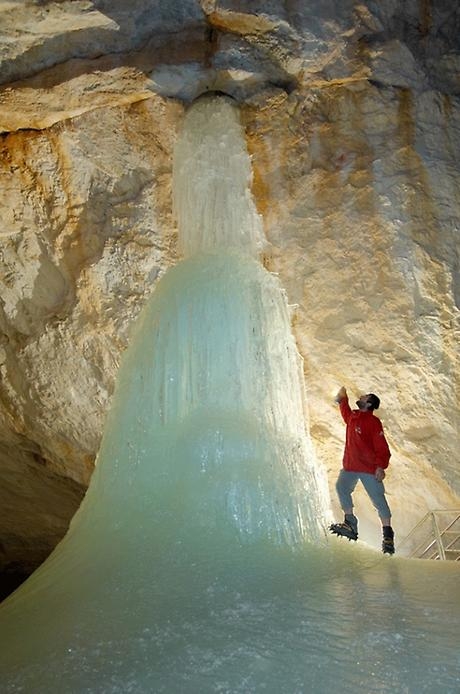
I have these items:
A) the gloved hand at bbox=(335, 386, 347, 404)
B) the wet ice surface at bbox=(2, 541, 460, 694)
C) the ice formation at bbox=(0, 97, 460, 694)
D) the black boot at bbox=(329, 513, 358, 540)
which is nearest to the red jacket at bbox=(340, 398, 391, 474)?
the ice formation at bbox=(0, 97, 460, 694)

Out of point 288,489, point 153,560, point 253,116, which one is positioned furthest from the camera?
point 253,116

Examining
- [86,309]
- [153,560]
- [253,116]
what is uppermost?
[253,116]

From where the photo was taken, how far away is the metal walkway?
5.83m

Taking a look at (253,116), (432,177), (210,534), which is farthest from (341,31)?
(210,534)

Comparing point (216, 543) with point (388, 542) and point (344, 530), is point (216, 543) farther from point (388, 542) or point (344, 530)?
point (388, 542)

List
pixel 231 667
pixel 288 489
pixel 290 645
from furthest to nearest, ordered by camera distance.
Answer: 1. pixel 288 489
2. pixel 290 645
3. pixel 231 667

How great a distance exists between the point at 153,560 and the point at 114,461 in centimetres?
103

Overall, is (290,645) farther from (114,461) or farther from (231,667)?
(114,461)

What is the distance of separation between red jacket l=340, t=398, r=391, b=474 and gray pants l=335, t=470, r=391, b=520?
0.04 metres

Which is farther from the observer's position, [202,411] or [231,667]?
[202,411]

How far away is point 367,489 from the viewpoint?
449 centimetres

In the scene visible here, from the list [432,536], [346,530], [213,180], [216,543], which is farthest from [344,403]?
[432,536]

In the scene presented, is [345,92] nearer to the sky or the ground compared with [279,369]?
nearer to the sky

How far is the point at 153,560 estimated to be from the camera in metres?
3.08
